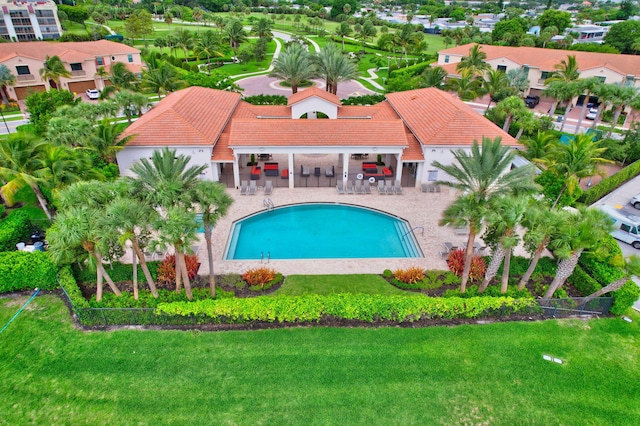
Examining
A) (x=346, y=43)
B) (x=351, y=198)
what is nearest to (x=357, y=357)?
(x=351, y=198)

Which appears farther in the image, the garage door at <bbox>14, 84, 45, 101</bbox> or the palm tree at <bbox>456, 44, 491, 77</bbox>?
the palm tree at <bbox>456, 44, 491, 77</bbox>

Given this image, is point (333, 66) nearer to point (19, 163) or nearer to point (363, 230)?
point (363, 230)

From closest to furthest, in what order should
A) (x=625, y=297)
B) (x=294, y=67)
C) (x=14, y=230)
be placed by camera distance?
(x=625, y=297)
(x=14, y=230)
(x=294, y=67)

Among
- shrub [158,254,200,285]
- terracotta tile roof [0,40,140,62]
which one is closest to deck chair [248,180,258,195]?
shrub [158,254,200,285]

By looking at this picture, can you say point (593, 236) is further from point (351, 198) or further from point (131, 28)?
point (131, 28)

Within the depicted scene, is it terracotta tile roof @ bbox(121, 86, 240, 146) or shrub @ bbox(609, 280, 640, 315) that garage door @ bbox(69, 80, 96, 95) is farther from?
shrub @ bbox(609, 280, 640, 315)

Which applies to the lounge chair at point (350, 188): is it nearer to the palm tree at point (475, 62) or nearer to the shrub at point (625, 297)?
the shrub at point (625, 297)

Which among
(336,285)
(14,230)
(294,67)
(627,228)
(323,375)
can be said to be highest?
(294,67)

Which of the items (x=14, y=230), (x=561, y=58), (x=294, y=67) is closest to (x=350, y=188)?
(x=294, y=67)
